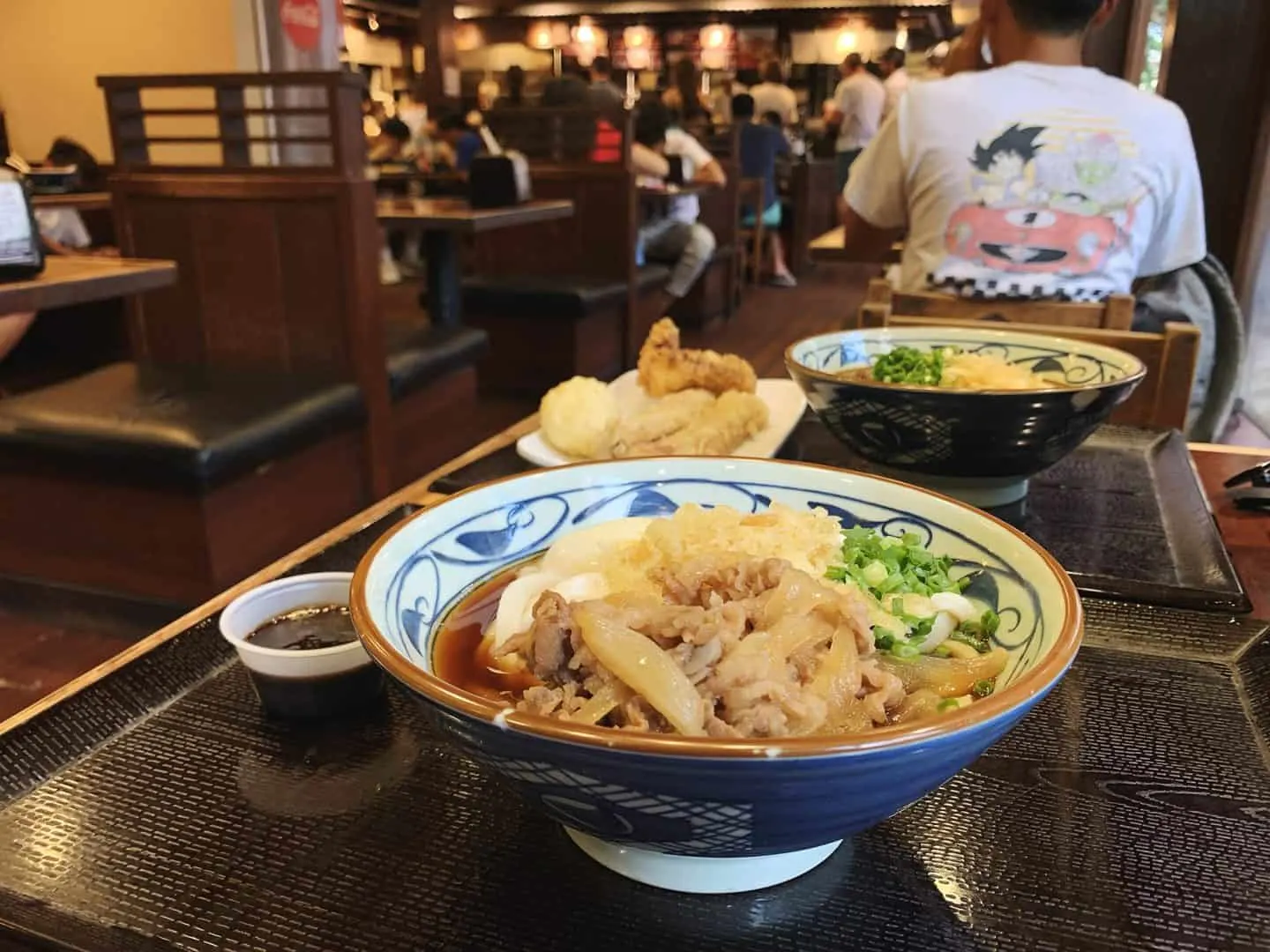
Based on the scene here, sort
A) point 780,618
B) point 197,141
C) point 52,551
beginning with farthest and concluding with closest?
1. point 197,141
2. point 52,551
3. point 780,618

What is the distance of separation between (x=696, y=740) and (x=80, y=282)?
2.19 meters

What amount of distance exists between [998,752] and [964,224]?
71.0 inches

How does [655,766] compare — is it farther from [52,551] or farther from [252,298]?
[252,298]

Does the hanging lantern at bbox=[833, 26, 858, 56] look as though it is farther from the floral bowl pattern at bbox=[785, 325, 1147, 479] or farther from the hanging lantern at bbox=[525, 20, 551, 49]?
the floral bowl pattern at bbox=[785, 325, 1147, 479]

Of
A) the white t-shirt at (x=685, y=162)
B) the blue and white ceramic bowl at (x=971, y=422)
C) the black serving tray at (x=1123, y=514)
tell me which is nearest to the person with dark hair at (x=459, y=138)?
the white t-shirt at (x=685, y=162)

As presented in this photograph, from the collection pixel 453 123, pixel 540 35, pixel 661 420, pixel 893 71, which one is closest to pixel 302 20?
pixel 453 123

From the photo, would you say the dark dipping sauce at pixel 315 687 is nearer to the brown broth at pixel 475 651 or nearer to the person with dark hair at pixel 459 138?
the brown broth at pixel 475 651

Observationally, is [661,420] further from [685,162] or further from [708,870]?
[685,162]

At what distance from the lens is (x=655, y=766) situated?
0.47 meters

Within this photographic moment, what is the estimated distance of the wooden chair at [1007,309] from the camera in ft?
6.45

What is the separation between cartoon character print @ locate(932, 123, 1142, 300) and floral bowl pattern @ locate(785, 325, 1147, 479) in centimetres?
106

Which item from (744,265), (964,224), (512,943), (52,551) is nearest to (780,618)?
(512,943)

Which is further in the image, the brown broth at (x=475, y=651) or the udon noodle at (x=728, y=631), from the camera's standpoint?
the brown broth at (x=475, y=651)

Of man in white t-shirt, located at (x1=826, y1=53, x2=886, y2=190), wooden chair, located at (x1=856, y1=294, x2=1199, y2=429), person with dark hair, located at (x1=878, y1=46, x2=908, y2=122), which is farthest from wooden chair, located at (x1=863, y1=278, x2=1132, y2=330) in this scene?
person with dark hair, located at (x1=878, y1=46, x2=908, y2=122)
